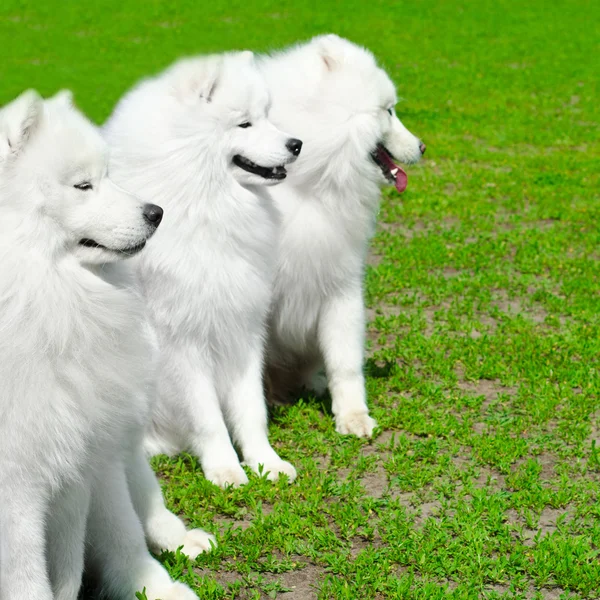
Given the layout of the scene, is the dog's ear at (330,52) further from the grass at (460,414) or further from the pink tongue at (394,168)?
the grass at (460,414)

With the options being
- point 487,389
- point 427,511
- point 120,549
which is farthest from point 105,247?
point 487,389

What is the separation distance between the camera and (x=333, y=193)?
15.8 ft

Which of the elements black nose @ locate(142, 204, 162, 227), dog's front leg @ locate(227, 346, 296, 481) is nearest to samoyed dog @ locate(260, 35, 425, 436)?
dog's front leg @ locate(227, 346, 296, 481)

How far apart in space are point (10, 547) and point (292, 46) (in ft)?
11.4

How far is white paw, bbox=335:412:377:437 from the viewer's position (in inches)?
191

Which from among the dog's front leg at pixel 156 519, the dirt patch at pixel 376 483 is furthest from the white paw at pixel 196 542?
the dirt patch at pixel 376 483

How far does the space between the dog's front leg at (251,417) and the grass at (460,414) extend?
209 millimetres

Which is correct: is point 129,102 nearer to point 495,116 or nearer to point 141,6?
point 495,116

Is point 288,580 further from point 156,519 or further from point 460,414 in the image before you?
point 460,414

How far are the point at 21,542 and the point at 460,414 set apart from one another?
9.87 feet

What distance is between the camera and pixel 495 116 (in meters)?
13.0

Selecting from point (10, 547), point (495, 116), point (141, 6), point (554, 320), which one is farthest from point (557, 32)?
point (10, 547)

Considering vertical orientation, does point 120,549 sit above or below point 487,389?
above

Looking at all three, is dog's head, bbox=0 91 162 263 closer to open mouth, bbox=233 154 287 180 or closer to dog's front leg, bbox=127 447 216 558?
dog's front leg, bbox=127 447 216 558
